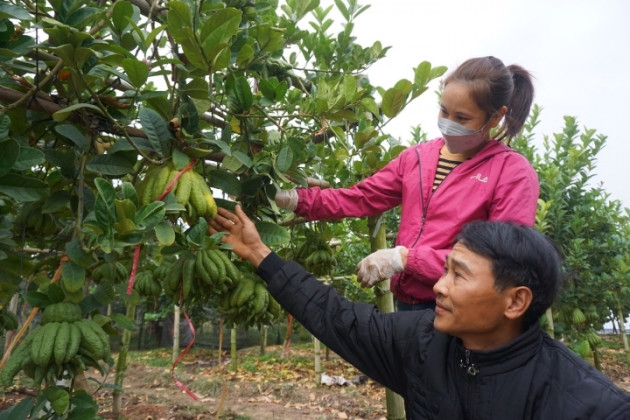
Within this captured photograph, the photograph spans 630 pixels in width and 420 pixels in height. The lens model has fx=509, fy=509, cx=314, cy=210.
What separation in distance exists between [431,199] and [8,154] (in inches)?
48.1

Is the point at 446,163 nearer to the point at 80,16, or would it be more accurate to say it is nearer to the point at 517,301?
the point at 517,301

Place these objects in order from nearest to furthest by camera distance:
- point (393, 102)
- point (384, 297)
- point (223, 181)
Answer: point (223, 181) → point (393, 102) → point (384, 297)

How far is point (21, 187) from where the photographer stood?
3.81 ft

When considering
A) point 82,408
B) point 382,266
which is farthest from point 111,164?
point 382,266

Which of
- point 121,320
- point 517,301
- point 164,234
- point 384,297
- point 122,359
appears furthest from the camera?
point 122,359

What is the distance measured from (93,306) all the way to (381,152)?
1252 millimetres

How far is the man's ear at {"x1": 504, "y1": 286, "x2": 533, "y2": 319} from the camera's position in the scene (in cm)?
119

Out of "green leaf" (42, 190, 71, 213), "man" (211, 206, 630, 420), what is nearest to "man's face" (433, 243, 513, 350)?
"man" (211, 206, 630, 420)

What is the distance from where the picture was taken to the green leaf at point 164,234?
108 centimetres

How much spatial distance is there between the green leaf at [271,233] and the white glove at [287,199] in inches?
4.8

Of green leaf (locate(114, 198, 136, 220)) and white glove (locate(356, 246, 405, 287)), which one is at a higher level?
green leaf (locate(114, 198, 136, 220))

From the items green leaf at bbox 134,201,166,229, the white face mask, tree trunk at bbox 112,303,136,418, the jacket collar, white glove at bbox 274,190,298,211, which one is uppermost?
the white face mask

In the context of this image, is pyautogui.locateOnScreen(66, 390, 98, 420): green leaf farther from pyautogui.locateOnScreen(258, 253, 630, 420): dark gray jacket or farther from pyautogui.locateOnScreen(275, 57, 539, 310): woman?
pyautogui.locateOnScreen(275, 57, 539, 310): woman

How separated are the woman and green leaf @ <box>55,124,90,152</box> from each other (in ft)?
1.90
